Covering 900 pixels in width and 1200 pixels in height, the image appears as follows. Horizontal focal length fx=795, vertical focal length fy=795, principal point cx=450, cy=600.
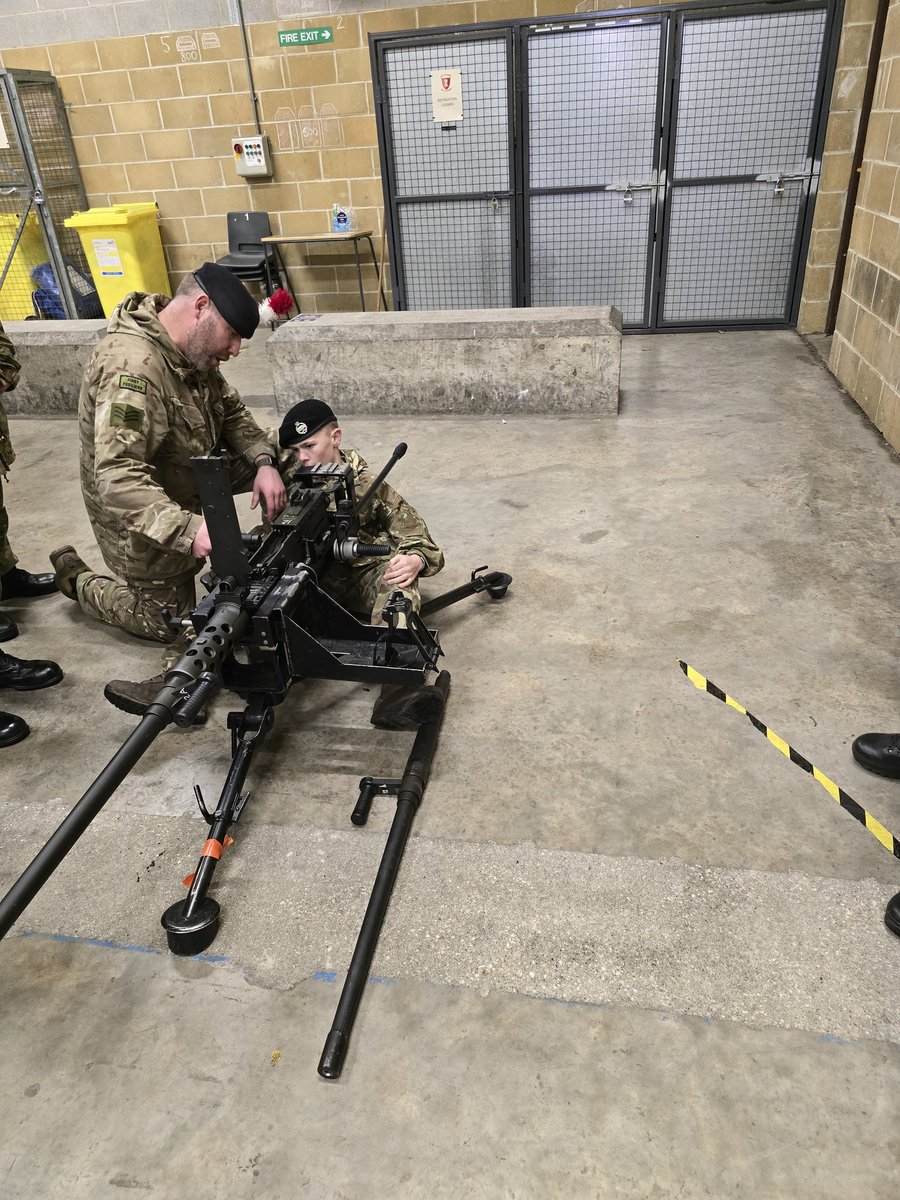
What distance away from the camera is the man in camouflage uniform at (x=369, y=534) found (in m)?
2.21

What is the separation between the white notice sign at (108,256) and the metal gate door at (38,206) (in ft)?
1.26

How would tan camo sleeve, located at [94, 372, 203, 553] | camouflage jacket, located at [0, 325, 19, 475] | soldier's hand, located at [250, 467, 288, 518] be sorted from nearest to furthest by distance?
tan camo sleeve, located at [94, 372, 203, 553] → soldier's hand, located at [250, 467, 288, 518] → camouflage jacket, located at [0, 325, 19, 475]

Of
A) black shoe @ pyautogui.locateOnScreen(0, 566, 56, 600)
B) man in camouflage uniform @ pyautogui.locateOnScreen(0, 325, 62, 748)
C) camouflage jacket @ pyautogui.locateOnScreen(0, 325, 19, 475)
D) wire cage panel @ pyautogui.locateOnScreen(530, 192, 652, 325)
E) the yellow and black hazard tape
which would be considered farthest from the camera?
wire cage panel @ pyautogui.locateOnScreen(530, 192, 652, 325)

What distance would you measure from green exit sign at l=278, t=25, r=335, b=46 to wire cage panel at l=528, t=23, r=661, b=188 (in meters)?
1.52

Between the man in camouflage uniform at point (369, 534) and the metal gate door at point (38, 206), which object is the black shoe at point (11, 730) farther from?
the metal gate door at point (38, 206)

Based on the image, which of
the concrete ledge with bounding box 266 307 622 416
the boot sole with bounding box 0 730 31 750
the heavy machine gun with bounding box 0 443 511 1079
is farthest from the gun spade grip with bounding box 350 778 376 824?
the concrete ledge with bounding box 266 307 622 416

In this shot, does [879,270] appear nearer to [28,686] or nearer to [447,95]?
[447,95]

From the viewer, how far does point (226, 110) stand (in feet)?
19.8

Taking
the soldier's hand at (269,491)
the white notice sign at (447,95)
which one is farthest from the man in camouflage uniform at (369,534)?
the white notice sign at (447,95)

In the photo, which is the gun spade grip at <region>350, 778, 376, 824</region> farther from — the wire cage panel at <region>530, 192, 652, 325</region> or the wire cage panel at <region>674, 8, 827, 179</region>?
the wire cage panel at <region>674, 8, 827, 179</region>

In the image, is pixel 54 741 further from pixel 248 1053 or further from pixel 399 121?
pixel 399 121

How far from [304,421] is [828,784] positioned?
1669 mm

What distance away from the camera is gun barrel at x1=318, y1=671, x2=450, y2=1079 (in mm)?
1304

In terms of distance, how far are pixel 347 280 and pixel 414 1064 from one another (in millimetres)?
6189
